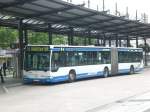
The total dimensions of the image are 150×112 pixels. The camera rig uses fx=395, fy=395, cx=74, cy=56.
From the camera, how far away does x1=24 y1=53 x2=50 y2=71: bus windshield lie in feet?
79.3

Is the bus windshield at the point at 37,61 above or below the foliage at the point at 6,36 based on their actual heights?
below

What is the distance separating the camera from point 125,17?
115ft

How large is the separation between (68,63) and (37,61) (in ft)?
7.87

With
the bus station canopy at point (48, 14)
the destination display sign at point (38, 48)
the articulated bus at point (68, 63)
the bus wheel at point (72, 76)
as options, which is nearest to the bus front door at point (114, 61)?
the articulated bus at point (68, 63)

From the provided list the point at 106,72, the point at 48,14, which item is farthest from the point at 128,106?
the point at 106,72

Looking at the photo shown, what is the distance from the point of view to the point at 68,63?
25969 mm

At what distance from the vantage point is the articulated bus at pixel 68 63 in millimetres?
24219

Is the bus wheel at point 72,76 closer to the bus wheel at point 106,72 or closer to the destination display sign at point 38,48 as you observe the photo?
the destination display sign at point 38,48

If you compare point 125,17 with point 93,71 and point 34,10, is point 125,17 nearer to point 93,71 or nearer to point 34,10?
point 93,71

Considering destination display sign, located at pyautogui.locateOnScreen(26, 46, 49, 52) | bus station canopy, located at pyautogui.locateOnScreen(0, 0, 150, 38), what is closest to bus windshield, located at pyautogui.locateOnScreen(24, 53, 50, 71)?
destination display sign, located at pyautogui.locateOnScreen(26, 46, 49, 52)

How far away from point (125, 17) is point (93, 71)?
26.1 ft

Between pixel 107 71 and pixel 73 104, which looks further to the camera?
pixel 107 71

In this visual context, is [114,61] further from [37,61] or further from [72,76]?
[37,61]

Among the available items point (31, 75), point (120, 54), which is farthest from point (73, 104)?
point (120, 54)
